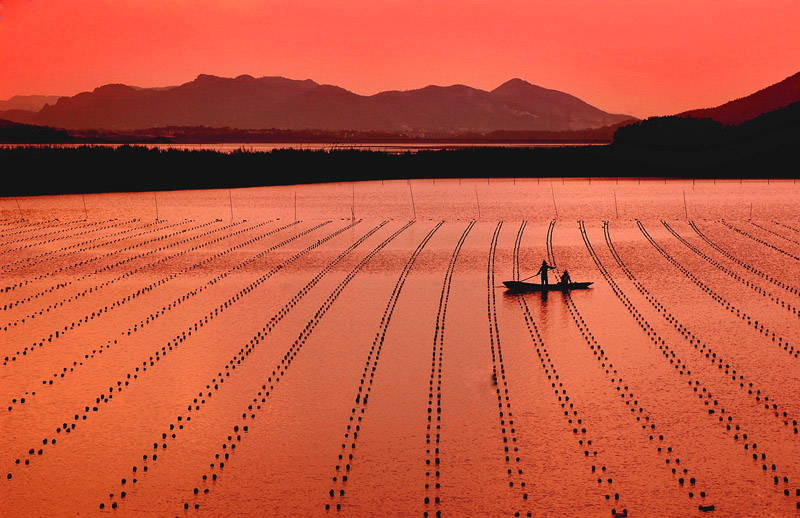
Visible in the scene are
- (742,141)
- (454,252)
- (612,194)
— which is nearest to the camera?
(454,252)

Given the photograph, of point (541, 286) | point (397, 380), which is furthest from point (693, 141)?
point (397, 380)

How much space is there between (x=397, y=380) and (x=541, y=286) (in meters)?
10.3

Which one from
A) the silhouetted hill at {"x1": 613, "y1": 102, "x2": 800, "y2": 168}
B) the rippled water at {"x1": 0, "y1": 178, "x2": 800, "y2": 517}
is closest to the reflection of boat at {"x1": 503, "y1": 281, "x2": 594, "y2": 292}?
the rippled water at {"x1": 0, "y1": 178, "x2": 800, "y2": 517}

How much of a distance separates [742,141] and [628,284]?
3605 inches

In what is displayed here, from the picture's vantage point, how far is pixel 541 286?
2688 cm

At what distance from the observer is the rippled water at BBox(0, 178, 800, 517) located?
1254cm

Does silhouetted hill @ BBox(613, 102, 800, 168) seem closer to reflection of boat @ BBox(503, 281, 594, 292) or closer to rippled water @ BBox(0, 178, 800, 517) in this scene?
rippled water @ BBox(0, 178, 800, 517)

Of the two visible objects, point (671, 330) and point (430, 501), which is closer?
point (430, 501)

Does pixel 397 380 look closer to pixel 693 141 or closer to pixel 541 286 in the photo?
pixel 541 286

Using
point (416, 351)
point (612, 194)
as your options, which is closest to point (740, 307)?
point (416, 351)

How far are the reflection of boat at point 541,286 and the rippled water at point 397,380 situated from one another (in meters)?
0.45

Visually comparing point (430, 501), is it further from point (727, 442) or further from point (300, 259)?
point (300, 259)

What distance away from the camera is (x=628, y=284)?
27.9 meters

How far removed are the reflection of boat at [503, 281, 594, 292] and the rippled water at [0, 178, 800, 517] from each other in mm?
452
